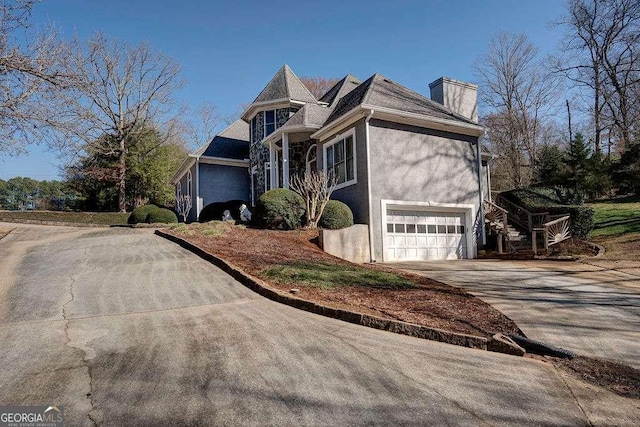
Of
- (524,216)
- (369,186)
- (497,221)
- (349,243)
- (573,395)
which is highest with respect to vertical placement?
(369,186)

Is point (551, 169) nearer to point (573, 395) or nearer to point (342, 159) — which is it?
point (342, 159)

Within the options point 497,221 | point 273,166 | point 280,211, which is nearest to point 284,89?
point 273,166

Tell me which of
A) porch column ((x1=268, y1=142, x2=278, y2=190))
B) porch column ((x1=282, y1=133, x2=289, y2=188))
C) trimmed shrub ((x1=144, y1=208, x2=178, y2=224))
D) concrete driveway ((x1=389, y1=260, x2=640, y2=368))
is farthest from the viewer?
trimmed shrub ((x1=144, y1=208, x2=178, y2=224))

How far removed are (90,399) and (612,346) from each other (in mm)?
5121

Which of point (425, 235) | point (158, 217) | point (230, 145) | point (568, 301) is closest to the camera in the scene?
point (568, 301)

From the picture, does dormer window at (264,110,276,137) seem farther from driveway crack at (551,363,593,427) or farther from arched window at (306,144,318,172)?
driveway crack at (551,363,593,427)

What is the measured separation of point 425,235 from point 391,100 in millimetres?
4888

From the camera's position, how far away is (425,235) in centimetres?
1304

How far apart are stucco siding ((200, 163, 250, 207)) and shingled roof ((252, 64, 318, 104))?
4.41 m

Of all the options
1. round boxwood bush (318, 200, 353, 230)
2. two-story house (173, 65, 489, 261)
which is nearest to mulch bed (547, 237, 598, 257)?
two-story house (173, 65, 489, 261)

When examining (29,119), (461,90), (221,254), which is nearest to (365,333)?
(221,254)

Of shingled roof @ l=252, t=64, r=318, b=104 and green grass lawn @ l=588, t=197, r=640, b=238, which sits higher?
shingled roof @ l=252, t=64, r=318, b=104

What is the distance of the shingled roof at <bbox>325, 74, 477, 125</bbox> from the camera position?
41.0ft

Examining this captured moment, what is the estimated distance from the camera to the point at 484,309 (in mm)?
5289
